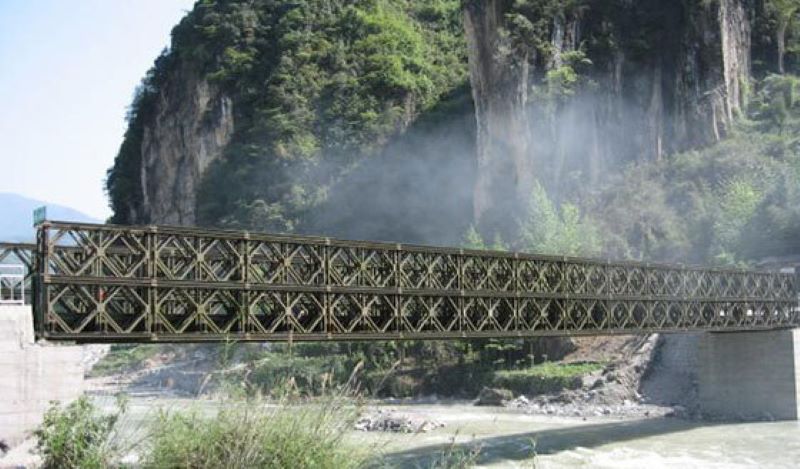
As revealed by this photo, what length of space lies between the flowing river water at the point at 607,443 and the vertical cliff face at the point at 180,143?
7642 centimetres

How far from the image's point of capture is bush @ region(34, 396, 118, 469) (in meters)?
16.1

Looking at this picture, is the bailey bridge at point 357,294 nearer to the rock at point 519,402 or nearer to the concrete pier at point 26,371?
the concrete pier at point 26,371

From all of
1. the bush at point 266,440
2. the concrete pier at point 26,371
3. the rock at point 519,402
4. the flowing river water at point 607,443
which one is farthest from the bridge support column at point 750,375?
the bush at point 266,440

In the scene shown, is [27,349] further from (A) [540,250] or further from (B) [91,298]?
(A) [540,250]

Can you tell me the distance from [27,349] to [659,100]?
236ft

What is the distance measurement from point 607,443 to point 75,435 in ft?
85.9

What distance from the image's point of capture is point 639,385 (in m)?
53.3

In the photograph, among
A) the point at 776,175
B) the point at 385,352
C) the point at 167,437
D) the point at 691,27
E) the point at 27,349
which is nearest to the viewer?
the point at 167,437

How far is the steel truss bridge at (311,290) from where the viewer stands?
20094 mm

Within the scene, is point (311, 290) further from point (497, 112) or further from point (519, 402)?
point (497, 112)

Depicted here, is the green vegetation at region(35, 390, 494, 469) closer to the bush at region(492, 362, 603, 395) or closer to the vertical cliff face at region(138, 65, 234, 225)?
the bush at region(492, 362, 603, 395)

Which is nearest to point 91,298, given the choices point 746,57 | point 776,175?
point 776,175

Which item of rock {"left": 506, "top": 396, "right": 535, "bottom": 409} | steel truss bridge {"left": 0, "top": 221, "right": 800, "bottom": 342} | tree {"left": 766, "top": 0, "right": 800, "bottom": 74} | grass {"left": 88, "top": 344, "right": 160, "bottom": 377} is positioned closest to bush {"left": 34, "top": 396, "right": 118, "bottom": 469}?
steel truss bridge {"left": 0, "top": 221, "right": 800, "bottom": 342}

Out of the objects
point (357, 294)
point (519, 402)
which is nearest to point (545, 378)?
point (519, 402)
